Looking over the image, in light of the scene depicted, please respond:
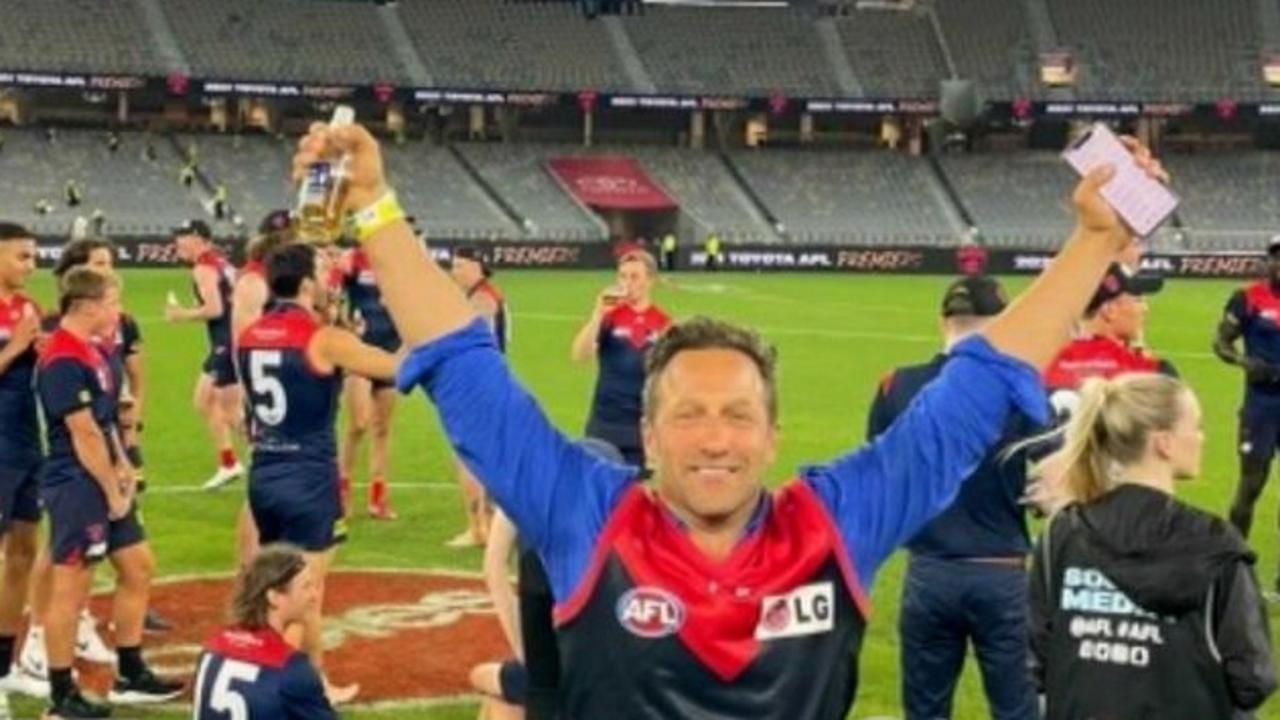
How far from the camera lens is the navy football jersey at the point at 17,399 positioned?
10.2 metres

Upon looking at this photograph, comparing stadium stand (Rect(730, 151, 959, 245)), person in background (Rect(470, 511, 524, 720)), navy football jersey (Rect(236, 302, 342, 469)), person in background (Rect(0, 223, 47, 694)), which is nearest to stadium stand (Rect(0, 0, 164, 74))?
stadium stand (Rect(730, 151, 959, 245))

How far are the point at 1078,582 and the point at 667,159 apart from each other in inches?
2571

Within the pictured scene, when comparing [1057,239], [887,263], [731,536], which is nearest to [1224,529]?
[731,536]

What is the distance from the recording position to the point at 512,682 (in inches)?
284

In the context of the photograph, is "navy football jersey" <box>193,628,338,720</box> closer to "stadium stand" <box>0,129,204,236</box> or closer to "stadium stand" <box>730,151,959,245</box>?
"stadium stand" <box>0,129,204,236</box>

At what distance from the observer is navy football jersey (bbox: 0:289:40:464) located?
1020cm

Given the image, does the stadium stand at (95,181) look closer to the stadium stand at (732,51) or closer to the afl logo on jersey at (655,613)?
the stadium stand at (732,51)

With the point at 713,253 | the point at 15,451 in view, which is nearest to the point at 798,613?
the point at 15,451

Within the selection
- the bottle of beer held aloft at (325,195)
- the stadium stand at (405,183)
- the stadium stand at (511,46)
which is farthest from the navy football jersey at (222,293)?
the stadium stand at (511,46)

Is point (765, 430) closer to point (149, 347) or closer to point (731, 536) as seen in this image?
point (731, 536)

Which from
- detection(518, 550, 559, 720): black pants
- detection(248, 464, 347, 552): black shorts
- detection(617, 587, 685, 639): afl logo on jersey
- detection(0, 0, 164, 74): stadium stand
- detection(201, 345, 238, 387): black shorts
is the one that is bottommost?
detection(518, 550, 559, 720): black pants

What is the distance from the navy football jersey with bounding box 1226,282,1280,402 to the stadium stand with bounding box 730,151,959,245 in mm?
49005

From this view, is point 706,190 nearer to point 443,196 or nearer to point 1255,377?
point 443,196

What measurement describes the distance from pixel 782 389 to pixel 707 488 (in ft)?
74.6
